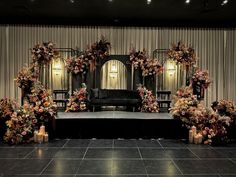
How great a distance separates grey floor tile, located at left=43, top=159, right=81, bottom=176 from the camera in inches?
159

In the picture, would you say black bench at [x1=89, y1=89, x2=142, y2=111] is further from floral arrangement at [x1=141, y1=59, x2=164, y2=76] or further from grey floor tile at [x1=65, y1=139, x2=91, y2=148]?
grey floor tile at [x1=65, y1=139, x2=91, y2=148]

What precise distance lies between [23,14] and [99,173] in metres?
7.63

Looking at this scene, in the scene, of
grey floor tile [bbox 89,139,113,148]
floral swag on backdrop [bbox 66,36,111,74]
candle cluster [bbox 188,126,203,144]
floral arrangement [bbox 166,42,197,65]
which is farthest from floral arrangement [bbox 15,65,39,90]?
candle cluster [bbox 188,126,203,144]

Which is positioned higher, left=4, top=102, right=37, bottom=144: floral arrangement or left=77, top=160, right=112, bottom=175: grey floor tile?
left=4, top=102, right=37, bottom=144: floral arrangement

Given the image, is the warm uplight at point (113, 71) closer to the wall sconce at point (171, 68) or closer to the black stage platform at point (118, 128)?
the wall sconce at point (171, 68)

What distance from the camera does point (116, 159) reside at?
477 cm

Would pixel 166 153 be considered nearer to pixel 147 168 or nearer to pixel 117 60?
pixel 147 168

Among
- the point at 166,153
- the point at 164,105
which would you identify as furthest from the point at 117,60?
the point at 166,153

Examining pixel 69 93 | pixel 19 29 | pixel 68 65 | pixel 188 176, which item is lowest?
pixel 188 176

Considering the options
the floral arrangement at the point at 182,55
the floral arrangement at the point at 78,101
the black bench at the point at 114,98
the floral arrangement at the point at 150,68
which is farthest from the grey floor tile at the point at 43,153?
the floral arrangement at the point at 182,55

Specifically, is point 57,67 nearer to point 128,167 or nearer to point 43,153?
point 43,153

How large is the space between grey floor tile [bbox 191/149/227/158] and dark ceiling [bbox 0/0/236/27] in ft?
14.7

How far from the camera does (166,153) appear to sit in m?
5.22

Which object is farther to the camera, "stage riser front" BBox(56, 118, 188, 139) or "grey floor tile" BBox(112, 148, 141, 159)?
"stage riser front" BBox(56, 118, 188, 139)
